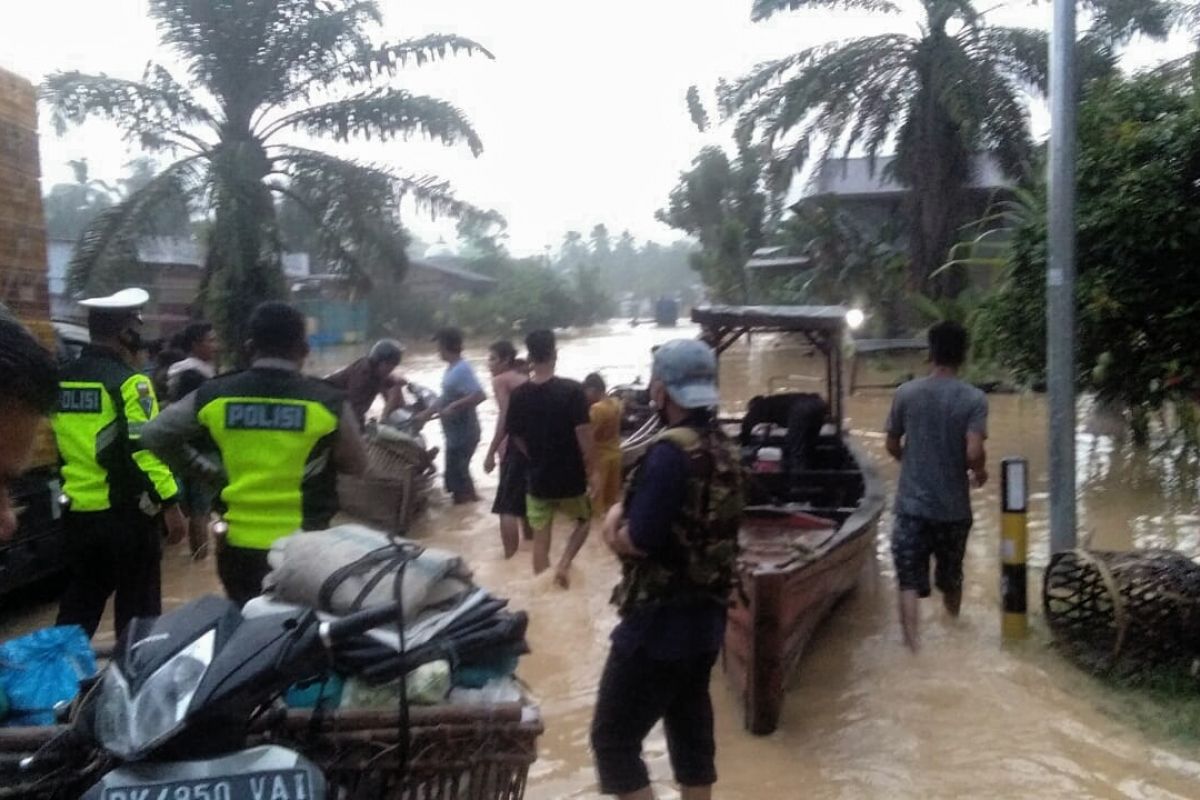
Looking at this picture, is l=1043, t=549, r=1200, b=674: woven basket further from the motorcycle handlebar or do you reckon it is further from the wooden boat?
the motorcycle handlebar

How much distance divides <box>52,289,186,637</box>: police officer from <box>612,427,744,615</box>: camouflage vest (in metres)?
2.16

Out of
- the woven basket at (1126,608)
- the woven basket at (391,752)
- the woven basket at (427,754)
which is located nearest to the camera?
the woven basket at (391,752)

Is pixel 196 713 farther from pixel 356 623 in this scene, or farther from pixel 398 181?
pixel 398 181

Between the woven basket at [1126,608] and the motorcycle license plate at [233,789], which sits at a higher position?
the motorcycle license plate at [233,789]

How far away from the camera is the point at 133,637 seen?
2.58m

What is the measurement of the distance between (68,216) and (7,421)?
56.5 metres

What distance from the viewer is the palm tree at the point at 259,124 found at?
55.3ft

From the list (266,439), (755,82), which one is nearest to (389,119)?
(755,82)

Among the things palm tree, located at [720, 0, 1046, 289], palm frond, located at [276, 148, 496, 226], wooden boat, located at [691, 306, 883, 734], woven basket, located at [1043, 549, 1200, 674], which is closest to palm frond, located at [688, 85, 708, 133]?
palm tree, located at [720, 0, 1046, 289]

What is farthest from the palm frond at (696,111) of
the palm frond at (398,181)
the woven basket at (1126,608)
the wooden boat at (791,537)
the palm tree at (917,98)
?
the woven basket at (1126,608)

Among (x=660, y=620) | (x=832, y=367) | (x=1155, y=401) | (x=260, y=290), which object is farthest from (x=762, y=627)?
(x=260, y=290)

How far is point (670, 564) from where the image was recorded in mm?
3592

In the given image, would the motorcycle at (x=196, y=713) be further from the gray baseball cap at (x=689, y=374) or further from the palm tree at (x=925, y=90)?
the palm tree at (x=925, y=90)

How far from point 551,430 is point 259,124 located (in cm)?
1306
